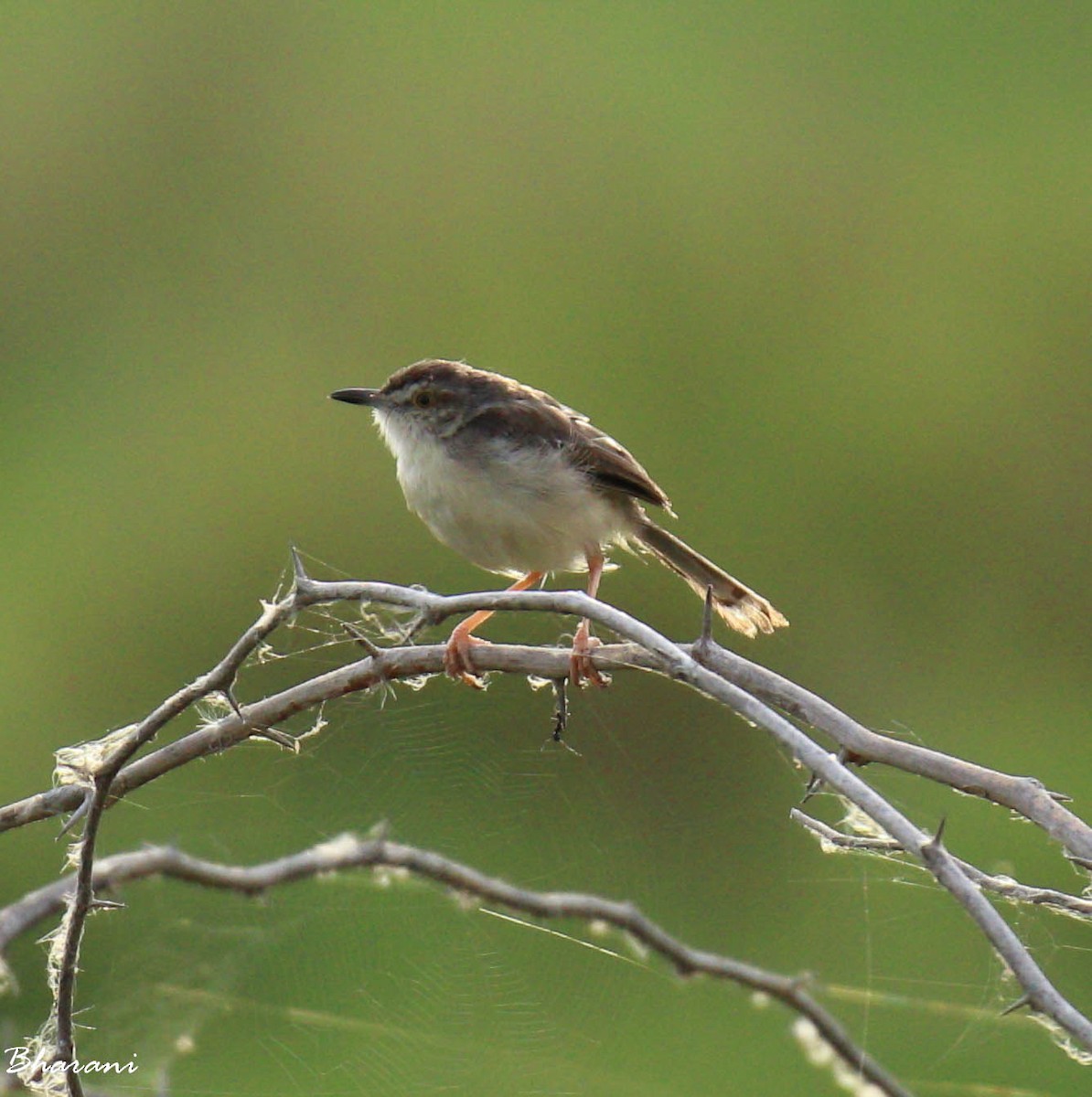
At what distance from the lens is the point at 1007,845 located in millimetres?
9570

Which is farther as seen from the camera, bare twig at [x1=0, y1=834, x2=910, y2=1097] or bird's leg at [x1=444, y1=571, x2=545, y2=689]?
bird's leg at [x1=444, y1=571, x2=545, y2=689]

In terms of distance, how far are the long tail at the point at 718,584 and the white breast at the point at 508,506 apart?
9.5 inches

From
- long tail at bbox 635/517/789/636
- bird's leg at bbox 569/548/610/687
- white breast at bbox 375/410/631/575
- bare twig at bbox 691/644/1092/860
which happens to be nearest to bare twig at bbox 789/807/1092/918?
bare twig at bbox 691/644/1092/860

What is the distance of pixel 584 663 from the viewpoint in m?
3.32

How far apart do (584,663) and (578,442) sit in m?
1.46

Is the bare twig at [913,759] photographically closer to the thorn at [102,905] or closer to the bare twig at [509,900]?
the bare twig at [509,900]

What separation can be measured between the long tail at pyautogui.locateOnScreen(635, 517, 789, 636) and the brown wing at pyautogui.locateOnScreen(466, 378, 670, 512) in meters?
0.12

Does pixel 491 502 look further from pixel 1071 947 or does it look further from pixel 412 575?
pixel 412 575

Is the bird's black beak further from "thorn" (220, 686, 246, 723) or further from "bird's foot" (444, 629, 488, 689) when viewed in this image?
→ "thorn" (220, 686, 246, 723)

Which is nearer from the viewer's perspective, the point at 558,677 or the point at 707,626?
the point at 707,626

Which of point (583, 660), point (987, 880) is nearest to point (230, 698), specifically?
point (583, 660)

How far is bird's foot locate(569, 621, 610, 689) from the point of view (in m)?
3.12

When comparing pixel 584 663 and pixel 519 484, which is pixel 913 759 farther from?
pixel 519 484

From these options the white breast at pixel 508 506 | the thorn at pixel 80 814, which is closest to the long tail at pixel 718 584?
the white breast at pixel 508 506
